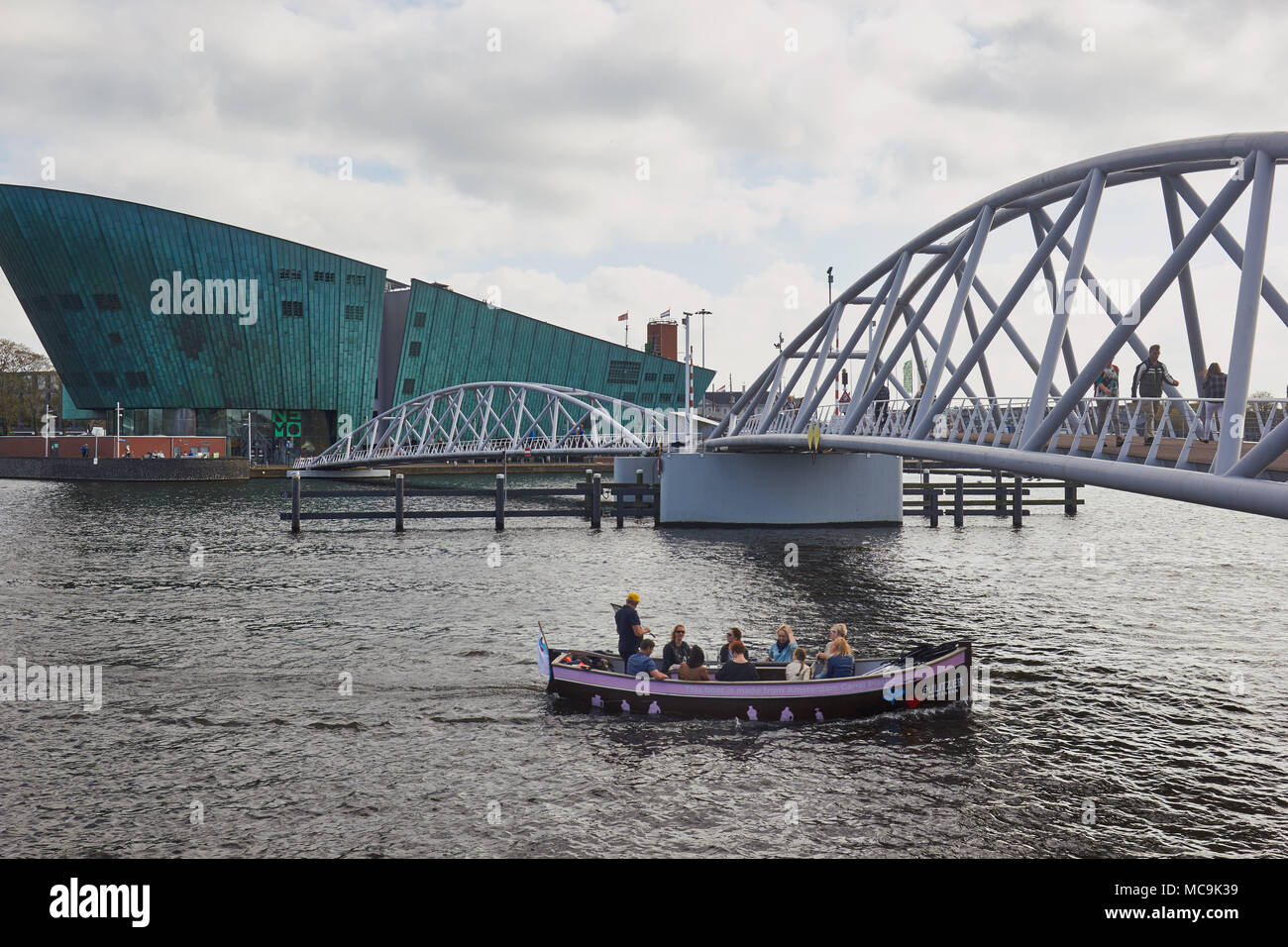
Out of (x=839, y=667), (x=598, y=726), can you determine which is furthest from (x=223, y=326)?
(x=839, y=667)

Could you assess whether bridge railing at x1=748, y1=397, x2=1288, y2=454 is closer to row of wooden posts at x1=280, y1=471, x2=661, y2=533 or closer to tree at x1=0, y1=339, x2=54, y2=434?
row of wooden posts at x1=280, y1=471, x2=661, y2=533

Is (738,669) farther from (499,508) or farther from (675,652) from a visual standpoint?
(499,508)

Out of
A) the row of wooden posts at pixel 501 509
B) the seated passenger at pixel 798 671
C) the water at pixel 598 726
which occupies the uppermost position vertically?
the row of wooden posts at pixel 501 509

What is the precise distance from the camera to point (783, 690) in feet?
56.1

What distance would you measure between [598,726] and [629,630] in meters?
2.44

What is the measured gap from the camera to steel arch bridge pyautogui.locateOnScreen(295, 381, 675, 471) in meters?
70.1

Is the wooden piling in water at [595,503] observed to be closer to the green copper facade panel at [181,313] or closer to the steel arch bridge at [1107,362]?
the steel arch bridge at [1107,362]

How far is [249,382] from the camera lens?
338 ft

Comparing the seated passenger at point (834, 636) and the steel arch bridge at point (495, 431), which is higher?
the steel arch bridge at point (495, 431)

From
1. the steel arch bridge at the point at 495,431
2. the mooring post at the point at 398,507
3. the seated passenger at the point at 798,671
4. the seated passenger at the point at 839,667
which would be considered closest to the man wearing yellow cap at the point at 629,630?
the seated passenger at the point at 798,671

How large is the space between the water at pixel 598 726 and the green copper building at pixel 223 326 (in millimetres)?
68204

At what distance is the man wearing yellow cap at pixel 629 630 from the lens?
61.6 ft
